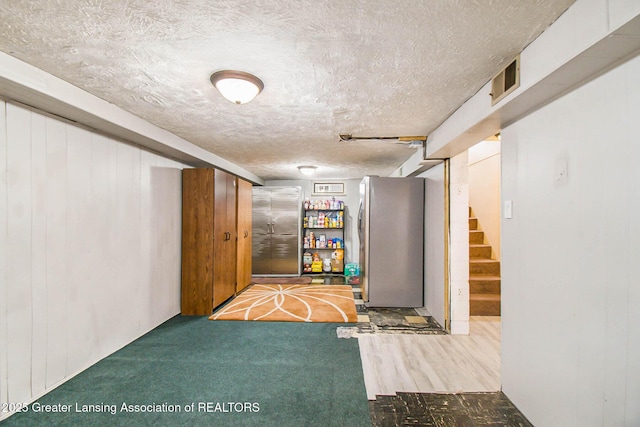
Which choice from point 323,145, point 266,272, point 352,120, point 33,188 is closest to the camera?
point 33,188

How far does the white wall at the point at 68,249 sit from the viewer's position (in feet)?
5.71

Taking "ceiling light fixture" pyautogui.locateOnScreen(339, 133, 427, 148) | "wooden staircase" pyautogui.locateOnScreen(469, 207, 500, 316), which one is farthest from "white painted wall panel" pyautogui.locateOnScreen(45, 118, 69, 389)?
"wooden staircase" pyautogui.locateOnScreen(469, 207, 500, 316)

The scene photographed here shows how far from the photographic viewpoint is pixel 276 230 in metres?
5.92

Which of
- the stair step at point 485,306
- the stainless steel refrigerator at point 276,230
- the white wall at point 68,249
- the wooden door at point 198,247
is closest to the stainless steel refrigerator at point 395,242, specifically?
the stair step at point 485,306

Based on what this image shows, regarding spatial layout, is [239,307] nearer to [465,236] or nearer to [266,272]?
[266,272]

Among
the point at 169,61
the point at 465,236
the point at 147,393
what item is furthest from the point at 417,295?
the point at 169,61

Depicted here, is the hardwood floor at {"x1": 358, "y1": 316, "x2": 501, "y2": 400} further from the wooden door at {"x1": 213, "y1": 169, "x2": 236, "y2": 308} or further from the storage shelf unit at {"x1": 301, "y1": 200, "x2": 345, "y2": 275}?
the storage shelf unit at {"x1": 301, "y1": 200, "x2": 345, "y2": 275}

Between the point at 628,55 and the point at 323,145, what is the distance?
2.71 meters

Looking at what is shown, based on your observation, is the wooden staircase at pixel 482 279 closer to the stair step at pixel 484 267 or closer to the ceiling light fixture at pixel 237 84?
the stair step at pixel 484 267

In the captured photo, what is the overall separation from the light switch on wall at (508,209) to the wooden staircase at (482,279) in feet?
6.99

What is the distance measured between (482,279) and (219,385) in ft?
11.6

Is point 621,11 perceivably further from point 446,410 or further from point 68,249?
point 68,249

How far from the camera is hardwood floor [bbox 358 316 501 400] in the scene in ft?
6.75

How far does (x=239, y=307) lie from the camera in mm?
3789
